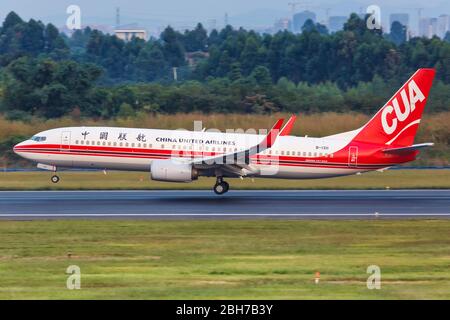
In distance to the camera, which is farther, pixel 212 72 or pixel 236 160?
pixel 212 72

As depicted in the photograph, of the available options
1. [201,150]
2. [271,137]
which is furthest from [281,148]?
[201,150]

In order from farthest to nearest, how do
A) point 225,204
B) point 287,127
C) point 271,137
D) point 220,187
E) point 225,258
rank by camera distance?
point 287,127 → point 220,187 → point 271,137 → point 225,204 → point 225,258

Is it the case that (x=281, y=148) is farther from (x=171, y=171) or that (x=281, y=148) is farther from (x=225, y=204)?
(x=171, y=171)

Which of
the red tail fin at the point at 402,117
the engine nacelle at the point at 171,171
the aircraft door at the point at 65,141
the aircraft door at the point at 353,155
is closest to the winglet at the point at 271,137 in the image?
the engine nacelle at the point at 171,171

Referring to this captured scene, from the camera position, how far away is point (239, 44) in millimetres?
110750

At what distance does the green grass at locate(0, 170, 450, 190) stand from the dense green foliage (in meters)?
18.7

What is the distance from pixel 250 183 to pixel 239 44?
6621 cm

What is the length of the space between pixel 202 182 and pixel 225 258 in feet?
72.3

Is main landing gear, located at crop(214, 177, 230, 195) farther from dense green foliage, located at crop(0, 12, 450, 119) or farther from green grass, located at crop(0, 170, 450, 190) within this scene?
dense green foliage, located at crop(0, 12, 450, 119)

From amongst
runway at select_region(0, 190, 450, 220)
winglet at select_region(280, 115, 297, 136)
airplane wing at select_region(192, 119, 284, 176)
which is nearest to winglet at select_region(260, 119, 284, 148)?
airplane wing at select_region(192, 119, 284, 176)

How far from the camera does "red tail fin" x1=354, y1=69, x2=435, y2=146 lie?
4078 centimetres

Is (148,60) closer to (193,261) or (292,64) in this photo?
(292,64)

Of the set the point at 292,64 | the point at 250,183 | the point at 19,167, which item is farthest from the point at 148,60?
the point at 250,183

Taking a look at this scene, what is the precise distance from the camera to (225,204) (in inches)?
1491
